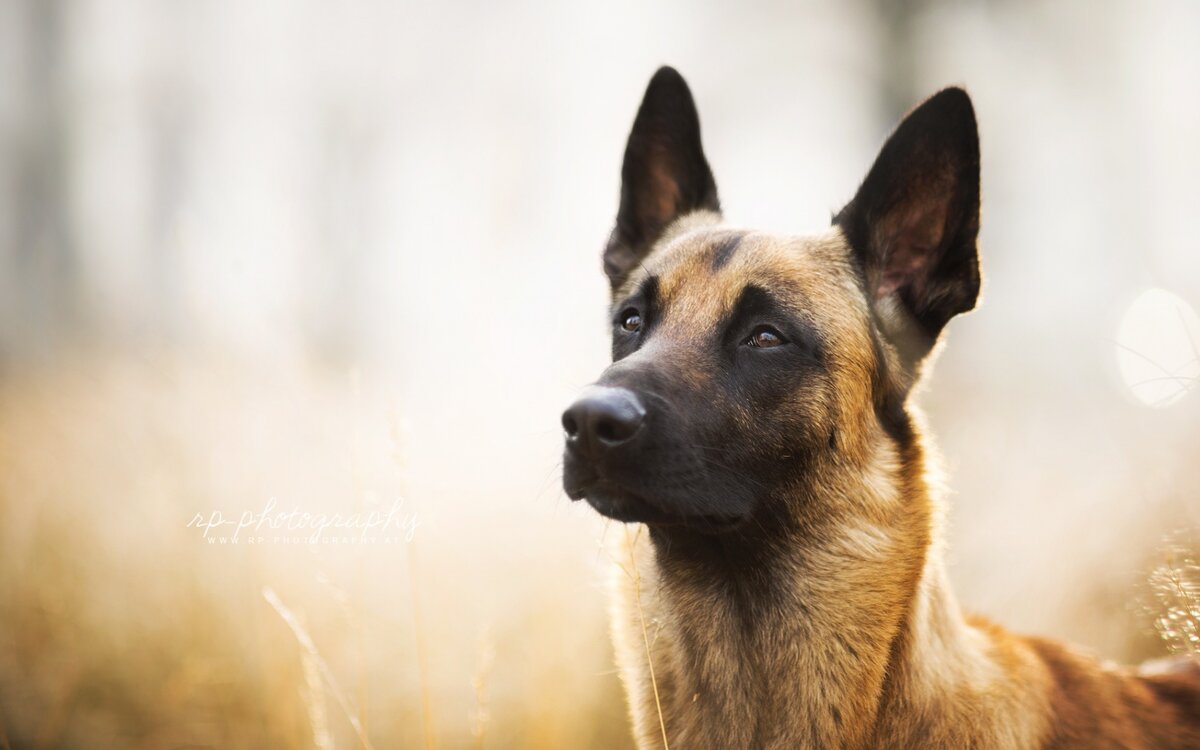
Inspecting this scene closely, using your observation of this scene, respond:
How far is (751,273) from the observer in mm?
2555

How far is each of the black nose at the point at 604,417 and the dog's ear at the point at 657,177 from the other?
55.1 inches

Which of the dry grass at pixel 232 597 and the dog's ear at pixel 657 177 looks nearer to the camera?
the dog's ear at pixel 657 177

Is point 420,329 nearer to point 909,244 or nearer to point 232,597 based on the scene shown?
point 232,597

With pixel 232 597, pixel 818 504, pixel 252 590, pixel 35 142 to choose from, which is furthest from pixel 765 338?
pixel 35 142

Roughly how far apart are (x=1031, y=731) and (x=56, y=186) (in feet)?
32.7

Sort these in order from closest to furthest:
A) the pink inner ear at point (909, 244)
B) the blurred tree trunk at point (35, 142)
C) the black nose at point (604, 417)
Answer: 1. the black nose at point (604, 417)
2. the pink inner ear at point (909, 244)
3. the blurred tree trunk at point (35, 142)

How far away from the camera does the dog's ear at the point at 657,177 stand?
3.10m

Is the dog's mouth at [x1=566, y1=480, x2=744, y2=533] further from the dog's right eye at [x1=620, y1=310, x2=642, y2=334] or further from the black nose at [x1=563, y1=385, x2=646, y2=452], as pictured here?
the dog's right eye at [x1=620, y1=310, x2=642, y2=334]

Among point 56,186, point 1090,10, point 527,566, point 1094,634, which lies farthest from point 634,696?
point 1090,10

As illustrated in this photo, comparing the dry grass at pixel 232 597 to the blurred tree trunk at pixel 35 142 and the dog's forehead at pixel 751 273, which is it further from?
the blurred tree trunk at pixel 35 142

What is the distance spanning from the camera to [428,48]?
11484mm

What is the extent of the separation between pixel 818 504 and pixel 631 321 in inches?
38.1

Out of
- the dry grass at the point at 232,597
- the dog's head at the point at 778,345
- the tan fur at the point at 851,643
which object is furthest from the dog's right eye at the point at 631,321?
the dry grass at the point at 232,597

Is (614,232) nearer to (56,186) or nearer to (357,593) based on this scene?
(357,593)
